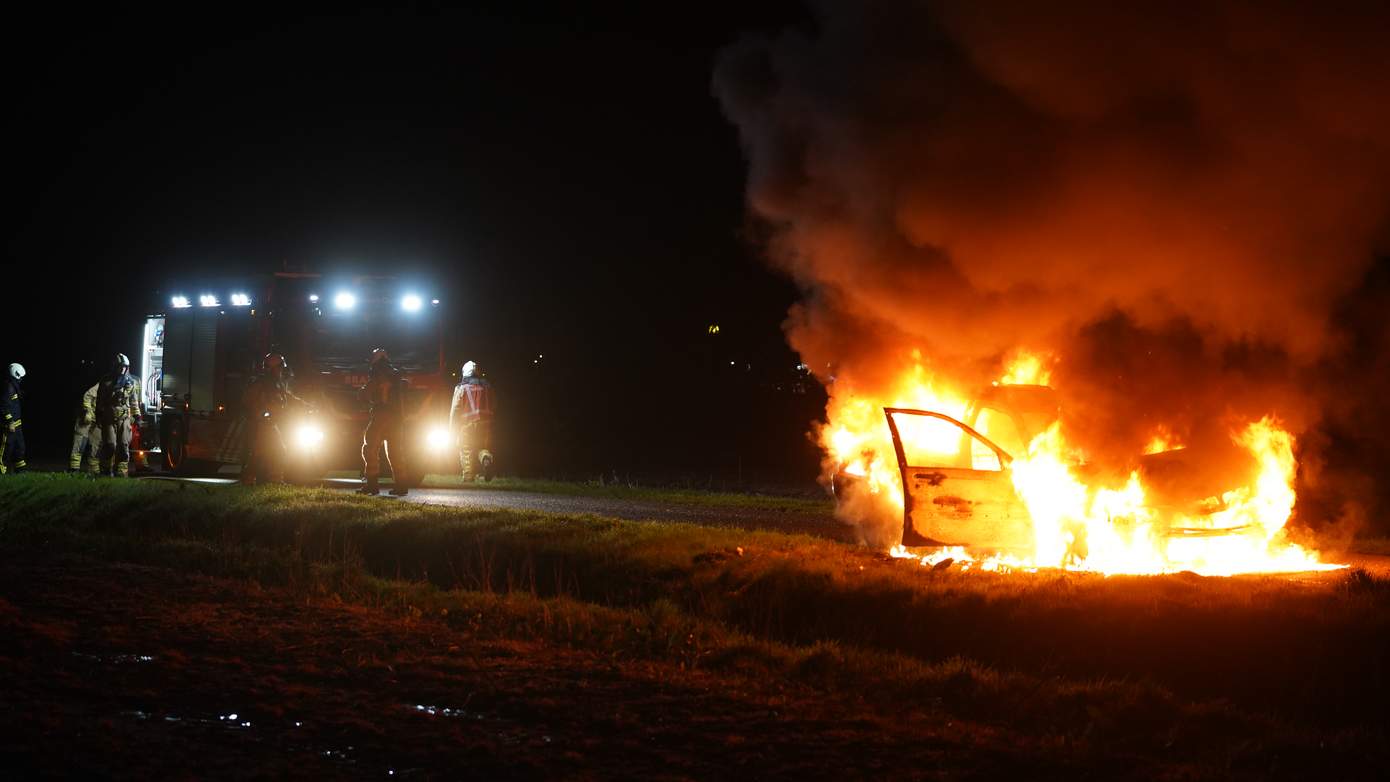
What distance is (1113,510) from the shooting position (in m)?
11.6

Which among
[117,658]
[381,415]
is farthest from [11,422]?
[117,658]

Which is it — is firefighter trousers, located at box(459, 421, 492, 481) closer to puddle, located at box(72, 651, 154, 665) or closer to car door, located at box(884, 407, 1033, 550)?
car door, located at box(884, 407, 1033, 550)

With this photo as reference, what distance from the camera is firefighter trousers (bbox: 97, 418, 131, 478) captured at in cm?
2117

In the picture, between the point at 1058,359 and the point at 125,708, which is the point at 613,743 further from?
the point at 1058,359

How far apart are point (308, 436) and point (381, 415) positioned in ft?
8.43

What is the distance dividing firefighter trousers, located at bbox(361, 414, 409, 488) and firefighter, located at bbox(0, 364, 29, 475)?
7247 mm

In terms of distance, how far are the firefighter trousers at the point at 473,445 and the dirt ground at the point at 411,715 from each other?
1178 cm

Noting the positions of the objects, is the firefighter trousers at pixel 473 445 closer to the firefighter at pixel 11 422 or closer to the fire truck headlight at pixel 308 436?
the fire truck headlight at pixel 308 436

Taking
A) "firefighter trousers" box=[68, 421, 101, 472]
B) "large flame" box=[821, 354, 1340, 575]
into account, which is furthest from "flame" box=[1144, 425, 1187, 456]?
"firefighter trousers" box=[68, 421, 101, 472]

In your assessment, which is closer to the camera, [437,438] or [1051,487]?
[1051,487]

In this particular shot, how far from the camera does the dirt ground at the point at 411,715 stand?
19.2 feet

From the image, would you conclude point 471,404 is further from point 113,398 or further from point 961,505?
point 961,505

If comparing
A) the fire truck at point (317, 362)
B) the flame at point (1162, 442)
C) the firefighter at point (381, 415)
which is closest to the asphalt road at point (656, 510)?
the firefighter at point (381, 415)

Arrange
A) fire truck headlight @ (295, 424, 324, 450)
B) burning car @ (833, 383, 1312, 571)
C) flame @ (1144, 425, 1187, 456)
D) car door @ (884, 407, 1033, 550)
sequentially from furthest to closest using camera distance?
fire truck headlight @ (295, 424, 324, 450) < flame @ (1144, 425, 1187, 456) < burning car @ (833, 383, 1312, 571) < car door @ (884, 407, 1033, 550)
